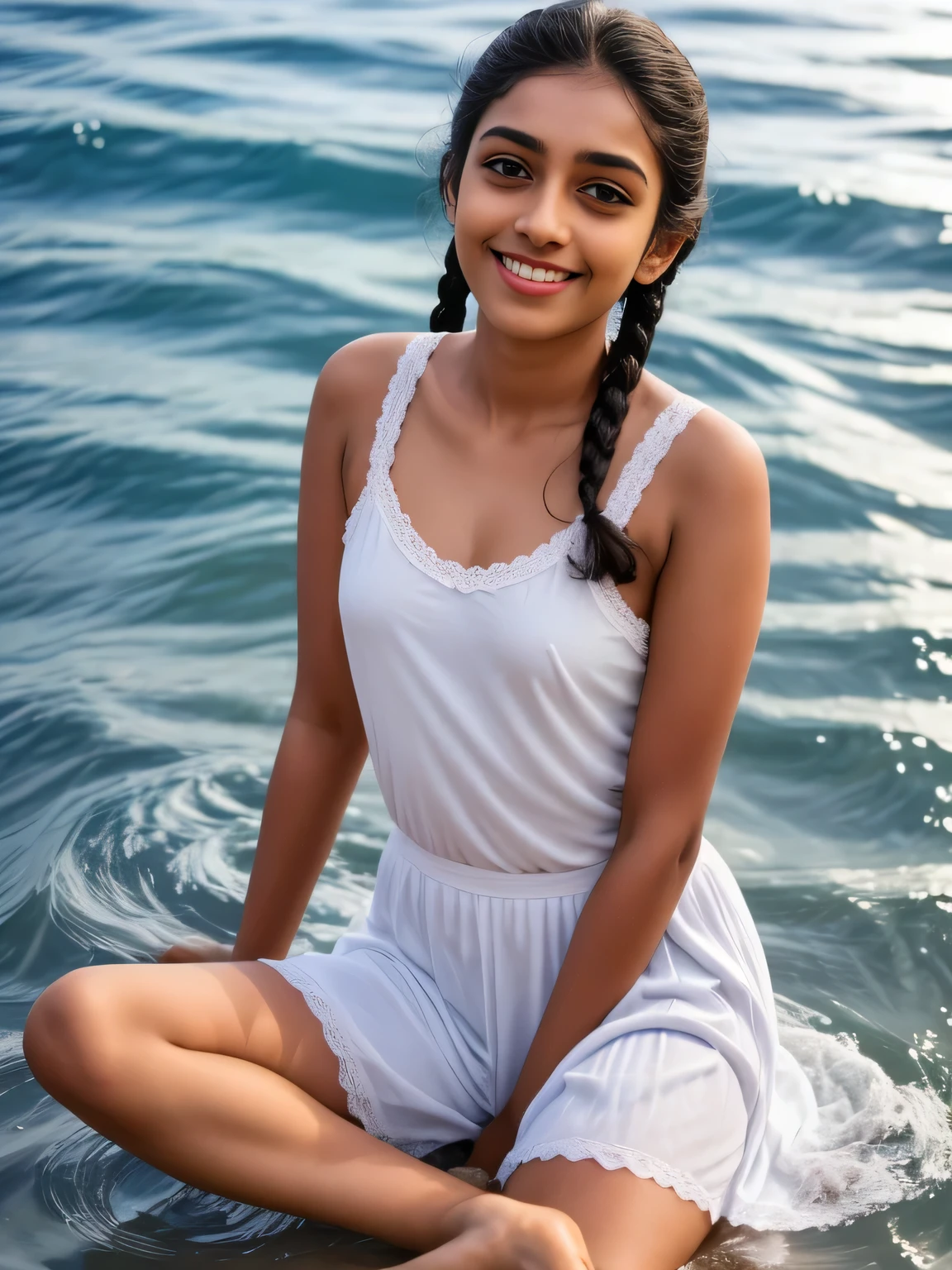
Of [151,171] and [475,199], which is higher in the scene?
[475,199]

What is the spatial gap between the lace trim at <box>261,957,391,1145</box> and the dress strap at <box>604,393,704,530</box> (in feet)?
2.48

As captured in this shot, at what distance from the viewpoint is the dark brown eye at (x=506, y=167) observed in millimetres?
1937

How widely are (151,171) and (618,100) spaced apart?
5.92 m

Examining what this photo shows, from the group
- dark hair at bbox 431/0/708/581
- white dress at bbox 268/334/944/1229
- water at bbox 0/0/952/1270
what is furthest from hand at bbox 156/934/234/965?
dark hair at bbox 431/0/708/581

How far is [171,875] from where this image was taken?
3051mm

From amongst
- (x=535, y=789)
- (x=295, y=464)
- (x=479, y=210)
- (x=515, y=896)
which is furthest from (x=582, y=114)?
(x=295, y=464)

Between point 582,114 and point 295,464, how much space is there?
3.30 metres

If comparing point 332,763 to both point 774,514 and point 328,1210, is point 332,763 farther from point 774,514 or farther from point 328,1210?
point 774,514

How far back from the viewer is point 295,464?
508cm

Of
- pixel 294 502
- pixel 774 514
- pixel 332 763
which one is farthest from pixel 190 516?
pixel 332 763

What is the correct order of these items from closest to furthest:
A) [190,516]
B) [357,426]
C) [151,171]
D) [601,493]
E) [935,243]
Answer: [601,493]
[357,426]
[190,516]
[935,243]
[151,171]

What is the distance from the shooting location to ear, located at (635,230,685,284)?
202 centimetres

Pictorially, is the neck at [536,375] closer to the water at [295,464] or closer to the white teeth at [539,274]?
the white teeth at [539,274]

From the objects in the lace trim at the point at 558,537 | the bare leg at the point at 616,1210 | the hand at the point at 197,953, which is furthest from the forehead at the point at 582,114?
the hand at the point at 197,953
